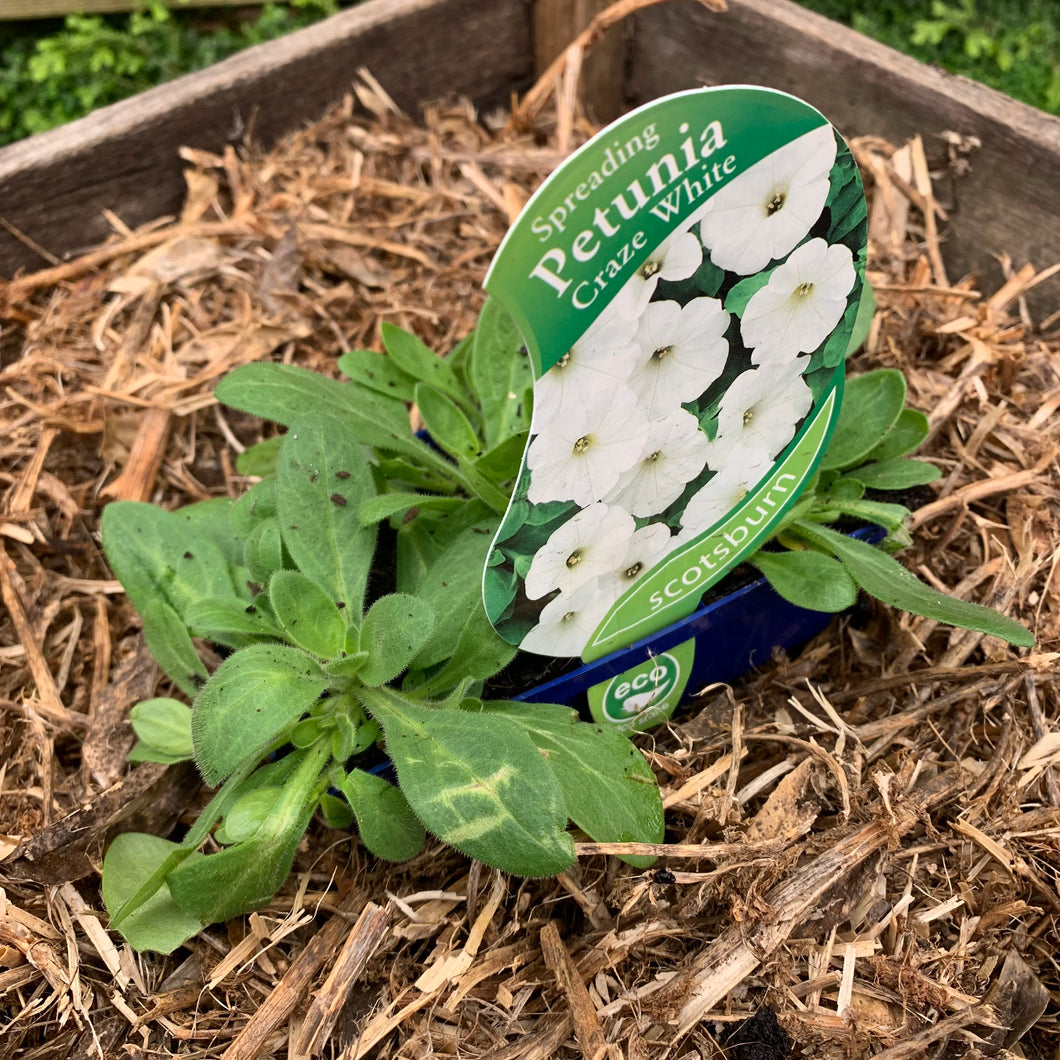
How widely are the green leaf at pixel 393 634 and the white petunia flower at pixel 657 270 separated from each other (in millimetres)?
488

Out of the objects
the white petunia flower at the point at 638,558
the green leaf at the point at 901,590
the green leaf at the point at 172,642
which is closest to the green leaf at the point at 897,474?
the green leaf at the point at 901,590

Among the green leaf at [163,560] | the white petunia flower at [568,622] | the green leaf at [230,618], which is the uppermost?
the white petunia flower at [568,622]

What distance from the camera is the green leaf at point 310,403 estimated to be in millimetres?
1611

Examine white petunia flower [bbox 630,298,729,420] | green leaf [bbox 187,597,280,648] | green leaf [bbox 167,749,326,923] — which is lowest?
green leaf [bbox 167,749,326,923]

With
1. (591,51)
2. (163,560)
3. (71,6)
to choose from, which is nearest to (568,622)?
(163,560)

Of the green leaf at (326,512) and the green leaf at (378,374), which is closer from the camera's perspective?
the green leaf at (326,512)

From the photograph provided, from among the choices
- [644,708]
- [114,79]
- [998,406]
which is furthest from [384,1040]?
[114,79]

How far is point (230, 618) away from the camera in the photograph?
154cm

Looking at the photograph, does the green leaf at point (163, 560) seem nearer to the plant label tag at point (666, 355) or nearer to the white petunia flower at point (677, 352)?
the plant label tag at point (666, 355)

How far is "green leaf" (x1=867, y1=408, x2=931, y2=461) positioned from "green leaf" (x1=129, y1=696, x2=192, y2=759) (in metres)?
1.26

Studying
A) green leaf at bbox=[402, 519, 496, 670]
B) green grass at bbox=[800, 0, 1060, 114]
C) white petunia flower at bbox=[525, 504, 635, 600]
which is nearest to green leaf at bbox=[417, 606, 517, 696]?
green leaf at bbox=[402, 519, 496, 670]

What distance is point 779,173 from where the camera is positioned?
1179 millimetres

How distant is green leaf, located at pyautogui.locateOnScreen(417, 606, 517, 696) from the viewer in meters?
1.50

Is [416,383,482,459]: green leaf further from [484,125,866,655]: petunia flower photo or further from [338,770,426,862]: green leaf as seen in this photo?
[338,770,426,862]: green leaf
